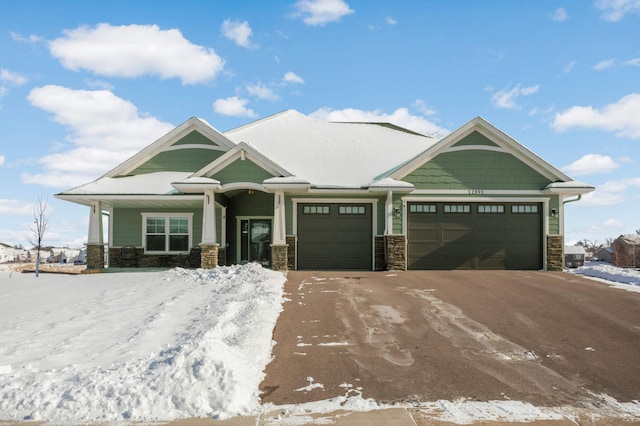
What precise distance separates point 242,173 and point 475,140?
850cm

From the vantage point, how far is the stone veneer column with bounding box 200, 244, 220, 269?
15812 millimetres

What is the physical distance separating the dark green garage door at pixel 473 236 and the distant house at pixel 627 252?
2213cm

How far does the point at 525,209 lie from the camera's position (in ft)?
56.0

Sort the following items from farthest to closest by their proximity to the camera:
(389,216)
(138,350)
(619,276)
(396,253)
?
(389,216)
(396,253)
(619,276)
(138,350)

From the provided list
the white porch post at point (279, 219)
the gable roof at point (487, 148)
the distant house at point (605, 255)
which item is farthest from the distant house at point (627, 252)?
the white porch post at point (279, 219)

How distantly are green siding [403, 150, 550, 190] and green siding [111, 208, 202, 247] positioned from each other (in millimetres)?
8334

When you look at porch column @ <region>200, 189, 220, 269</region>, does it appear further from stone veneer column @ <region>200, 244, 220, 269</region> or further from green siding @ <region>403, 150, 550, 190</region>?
green siding @ <region>403, 150, 550, 190</region>

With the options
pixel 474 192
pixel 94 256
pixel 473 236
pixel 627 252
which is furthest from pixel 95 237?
pixel 627 252

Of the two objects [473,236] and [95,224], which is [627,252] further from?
[95,224]

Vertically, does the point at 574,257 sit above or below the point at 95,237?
below

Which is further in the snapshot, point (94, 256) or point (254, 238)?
point (254, 238)

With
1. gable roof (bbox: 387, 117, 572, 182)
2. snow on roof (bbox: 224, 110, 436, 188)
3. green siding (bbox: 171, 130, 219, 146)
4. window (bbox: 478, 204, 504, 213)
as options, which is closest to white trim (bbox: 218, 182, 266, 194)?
snow on roof (bbox: 224, 110, 436, 188)

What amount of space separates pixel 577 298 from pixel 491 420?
310 inches

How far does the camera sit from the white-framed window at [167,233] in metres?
18.5
